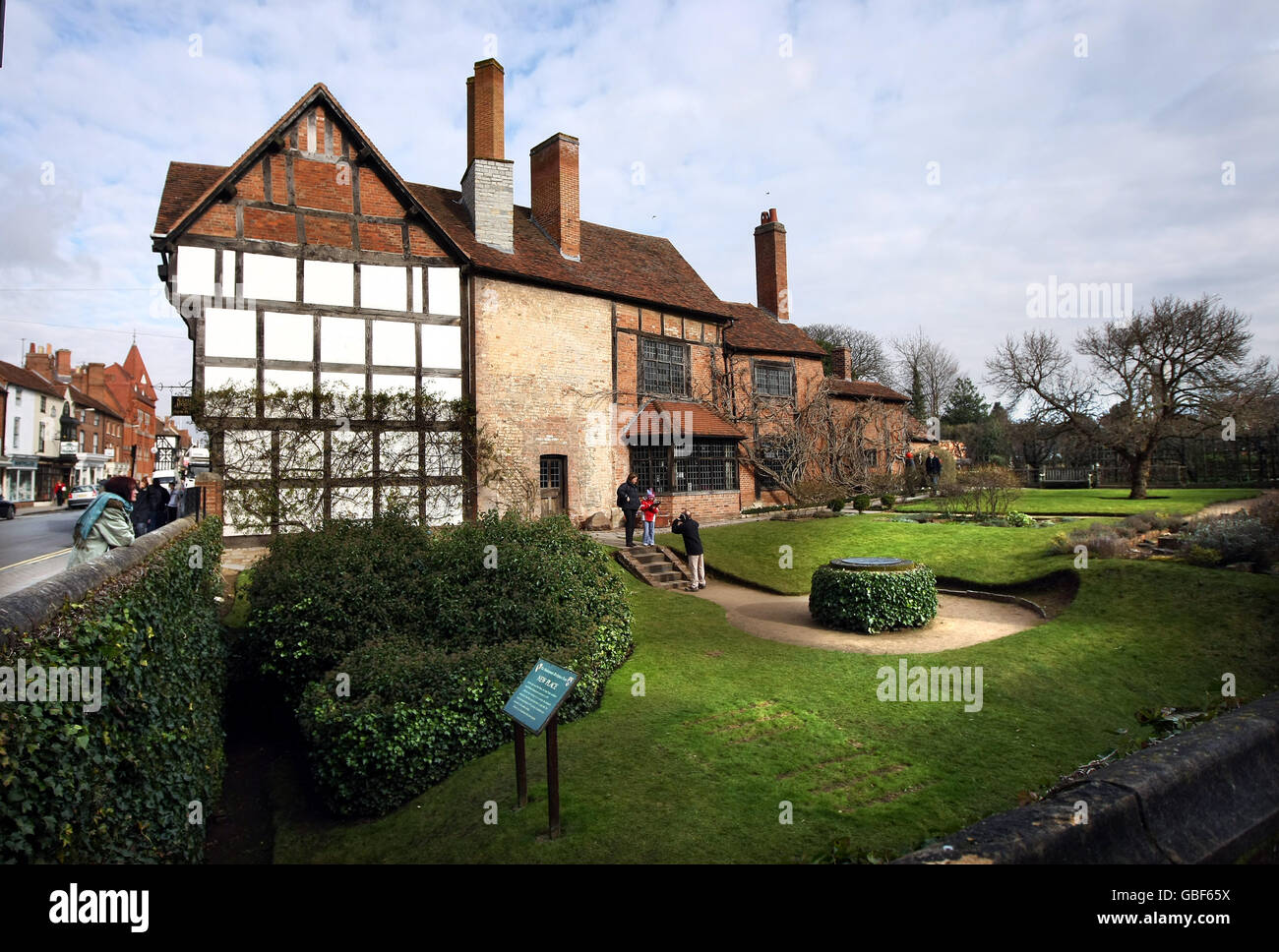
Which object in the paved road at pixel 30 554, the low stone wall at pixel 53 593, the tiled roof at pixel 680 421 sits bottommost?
the paved road at pixel 30 554

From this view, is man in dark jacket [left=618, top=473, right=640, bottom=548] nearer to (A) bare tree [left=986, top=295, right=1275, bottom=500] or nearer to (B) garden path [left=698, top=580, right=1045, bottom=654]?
(B) garden path [left=698, top=580, right=1045, bottom=654]

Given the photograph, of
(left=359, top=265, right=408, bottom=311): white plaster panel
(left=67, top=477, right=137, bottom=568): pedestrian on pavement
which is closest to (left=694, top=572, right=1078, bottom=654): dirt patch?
(left=67, top=477, right=137, bottom=568): pedestrian on pavement

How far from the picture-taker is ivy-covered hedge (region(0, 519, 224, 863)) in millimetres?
3367

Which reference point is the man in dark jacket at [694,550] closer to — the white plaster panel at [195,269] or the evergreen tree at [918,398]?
the white plaster panel at [195,269]

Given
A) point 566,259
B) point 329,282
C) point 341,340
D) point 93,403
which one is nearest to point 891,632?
point 341,340

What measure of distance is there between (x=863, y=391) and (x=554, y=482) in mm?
18437

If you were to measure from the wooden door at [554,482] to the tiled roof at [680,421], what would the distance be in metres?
2.39

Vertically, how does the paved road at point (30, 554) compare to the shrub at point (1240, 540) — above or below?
below

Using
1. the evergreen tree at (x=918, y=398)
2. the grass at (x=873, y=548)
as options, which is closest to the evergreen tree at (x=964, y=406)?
the evergreen tree at (x=918, y=398)

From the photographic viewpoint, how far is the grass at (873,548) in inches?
558

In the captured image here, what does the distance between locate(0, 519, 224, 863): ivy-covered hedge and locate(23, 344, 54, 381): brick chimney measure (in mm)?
67381

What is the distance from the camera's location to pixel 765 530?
18719 mm
